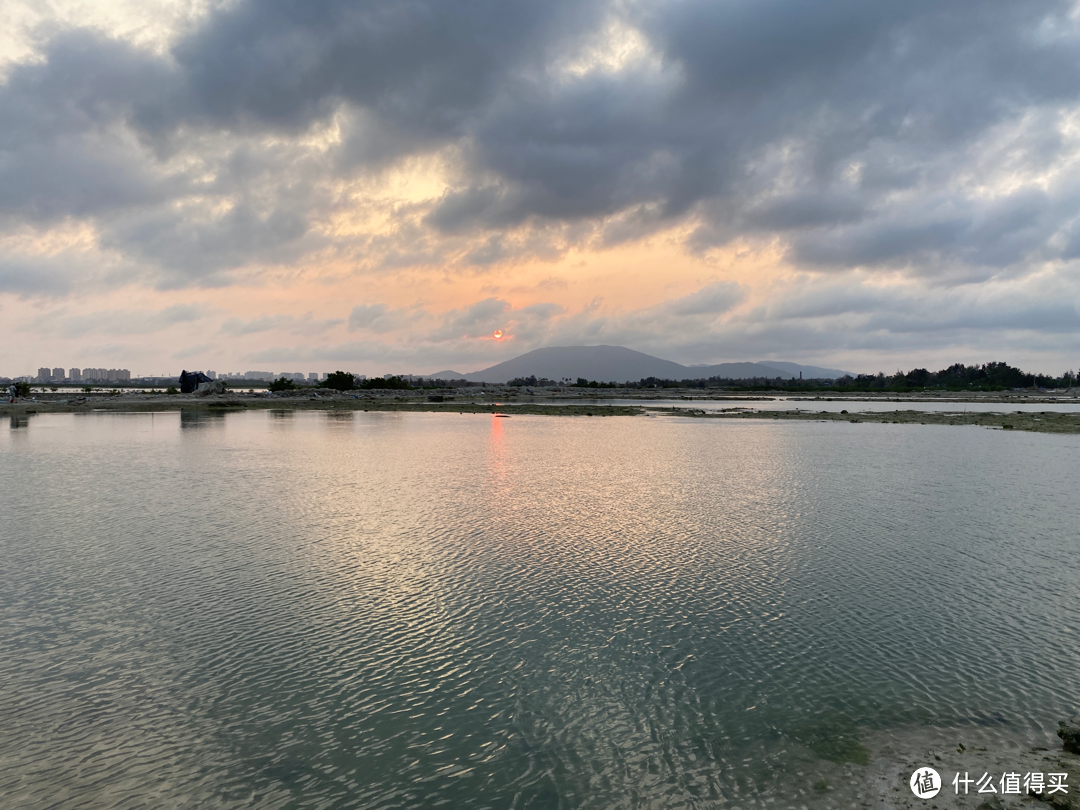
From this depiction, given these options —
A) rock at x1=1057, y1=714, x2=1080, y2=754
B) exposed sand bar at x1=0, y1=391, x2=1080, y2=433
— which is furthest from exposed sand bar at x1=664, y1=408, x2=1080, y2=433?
rock at x1=1057, y1=714, x2=1080, y2=754

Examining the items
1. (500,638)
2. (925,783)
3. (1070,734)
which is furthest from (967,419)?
(500,638)

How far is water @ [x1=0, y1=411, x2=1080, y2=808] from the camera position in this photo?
10.6m

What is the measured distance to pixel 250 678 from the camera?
44.5 ft

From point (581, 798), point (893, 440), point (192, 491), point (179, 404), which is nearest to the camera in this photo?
point (581, 798)

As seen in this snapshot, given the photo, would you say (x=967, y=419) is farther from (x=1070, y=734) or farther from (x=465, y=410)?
(x=1070, y=734)

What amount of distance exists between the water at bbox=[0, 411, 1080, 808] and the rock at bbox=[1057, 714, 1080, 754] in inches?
13.1

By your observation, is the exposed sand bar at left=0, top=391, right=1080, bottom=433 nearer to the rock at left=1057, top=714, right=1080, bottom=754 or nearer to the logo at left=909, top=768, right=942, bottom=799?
the rock at left=1057, top=714, right=1080, bottom=754

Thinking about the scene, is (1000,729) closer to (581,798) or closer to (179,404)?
(581,798)

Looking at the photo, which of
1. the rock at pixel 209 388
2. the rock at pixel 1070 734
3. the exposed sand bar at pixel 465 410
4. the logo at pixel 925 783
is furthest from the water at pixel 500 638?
the rock at pixel 209 388

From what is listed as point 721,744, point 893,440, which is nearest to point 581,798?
point 721,744

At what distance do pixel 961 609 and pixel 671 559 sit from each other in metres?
9.81

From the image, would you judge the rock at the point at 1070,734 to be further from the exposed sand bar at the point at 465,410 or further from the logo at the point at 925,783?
the exposed sand bar at the point at 465,410

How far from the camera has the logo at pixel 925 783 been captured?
9934 mm

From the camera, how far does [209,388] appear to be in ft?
554
